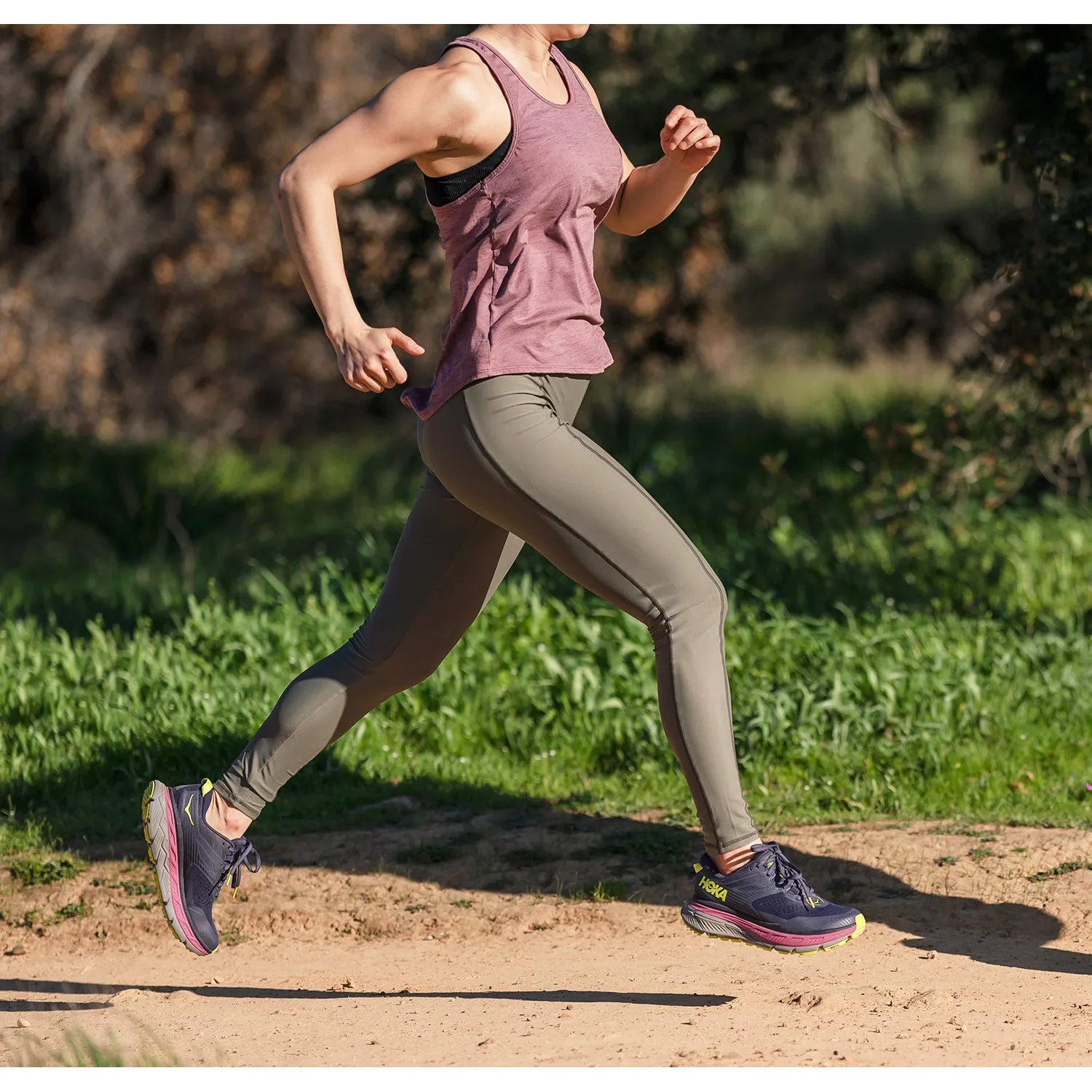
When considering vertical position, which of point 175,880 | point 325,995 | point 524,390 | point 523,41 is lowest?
point 325,995

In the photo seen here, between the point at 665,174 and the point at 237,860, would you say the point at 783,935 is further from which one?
the point at 665,174

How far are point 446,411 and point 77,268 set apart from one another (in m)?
9.68

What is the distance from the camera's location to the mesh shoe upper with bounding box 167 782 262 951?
11.0ft

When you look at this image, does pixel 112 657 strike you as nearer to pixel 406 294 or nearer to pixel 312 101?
pixel 406 294

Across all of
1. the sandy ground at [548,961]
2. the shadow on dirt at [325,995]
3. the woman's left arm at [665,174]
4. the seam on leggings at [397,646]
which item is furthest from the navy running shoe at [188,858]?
the woman's left arm at [665,174]

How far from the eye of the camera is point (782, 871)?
3.20 metres

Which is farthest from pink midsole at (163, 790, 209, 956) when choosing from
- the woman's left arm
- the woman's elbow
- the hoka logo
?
the woman's left arm

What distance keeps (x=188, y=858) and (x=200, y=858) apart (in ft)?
0.09

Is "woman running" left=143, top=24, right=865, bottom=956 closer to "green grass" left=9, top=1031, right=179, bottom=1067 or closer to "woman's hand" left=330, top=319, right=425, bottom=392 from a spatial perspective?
"woman's hand" left=330, top=319, right=425, bottom=392

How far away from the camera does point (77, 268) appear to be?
39.3 ft

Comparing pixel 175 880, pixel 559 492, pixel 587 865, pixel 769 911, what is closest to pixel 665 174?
pixel 559 492

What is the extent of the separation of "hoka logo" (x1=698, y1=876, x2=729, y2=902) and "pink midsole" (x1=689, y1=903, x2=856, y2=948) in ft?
0.10

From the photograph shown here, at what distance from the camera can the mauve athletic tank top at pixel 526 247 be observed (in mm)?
3035

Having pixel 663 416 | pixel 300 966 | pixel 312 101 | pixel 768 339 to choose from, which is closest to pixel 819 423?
pixel 663 416
